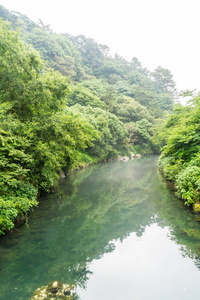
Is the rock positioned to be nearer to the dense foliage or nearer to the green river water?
the green river water

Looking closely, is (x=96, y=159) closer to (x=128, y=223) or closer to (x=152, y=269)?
(x=128, y=223)

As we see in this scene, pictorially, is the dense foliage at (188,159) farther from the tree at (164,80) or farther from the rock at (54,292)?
the tree at (164,80)

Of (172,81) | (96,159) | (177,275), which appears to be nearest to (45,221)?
(177,275)

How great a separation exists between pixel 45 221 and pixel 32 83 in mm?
6394

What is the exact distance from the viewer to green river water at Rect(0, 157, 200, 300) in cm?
440

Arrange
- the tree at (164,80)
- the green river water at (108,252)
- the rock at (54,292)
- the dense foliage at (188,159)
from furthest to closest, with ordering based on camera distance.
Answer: the tree at (164,80), the dense foliage at (188,159), the green river water at (108,252), the rock at (54,292)

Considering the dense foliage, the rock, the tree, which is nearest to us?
the rock

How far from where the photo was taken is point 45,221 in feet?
27.0

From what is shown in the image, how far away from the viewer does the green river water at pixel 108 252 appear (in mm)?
4398

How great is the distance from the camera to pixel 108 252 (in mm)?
5980

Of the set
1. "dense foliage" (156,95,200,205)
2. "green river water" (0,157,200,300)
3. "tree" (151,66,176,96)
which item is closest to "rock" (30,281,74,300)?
"green river water" (0,157,200,300)

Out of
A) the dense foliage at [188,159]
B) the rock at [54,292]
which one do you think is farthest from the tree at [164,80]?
the rock at [54,292]

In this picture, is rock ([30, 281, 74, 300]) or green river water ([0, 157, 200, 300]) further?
green river water ([0, 157, 200, 300])

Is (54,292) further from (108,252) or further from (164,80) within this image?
(164,80)
